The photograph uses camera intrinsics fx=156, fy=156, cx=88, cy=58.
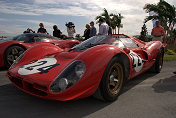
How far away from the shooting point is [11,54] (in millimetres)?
4160

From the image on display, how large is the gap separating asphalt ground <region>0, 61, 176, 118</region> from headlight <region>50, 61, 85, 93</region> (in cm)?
32

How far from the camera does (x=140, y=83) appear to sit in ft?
9.55

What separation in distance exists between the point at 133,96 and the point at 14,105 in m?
1.60

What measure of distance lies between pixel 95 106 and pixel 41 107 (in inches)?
25.6

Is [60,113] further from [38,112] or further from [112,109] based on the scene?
[112,109]

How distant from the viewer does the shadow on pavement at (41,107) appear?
170 cm

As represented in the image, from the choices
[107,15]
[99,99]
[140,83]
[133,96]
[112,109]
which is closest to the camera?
[112,109]

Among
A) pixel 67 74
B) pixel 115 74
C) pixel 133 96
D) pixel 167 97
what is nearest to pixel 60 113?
pixel 67 74

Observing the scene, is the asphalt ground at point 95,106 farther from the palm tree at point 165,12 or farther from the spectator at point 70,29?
the palm tree at point 165,12

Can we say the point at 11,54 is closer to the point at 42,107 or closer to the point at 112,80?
the point at 42,107

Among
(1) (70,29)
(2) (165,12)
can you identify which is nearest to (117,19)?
(2) (165,12)

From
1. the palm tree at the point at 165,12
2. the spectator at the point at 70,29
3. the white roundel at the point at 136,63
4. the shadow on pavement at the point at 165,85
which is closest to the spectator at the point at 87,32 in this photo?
the spectator at the point at 70,29

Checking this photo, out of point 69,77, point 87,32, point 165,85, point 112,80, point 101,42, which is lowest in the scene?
point 165,85

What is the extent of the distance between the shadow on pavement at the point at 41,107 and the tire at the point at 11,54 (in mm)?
2027
